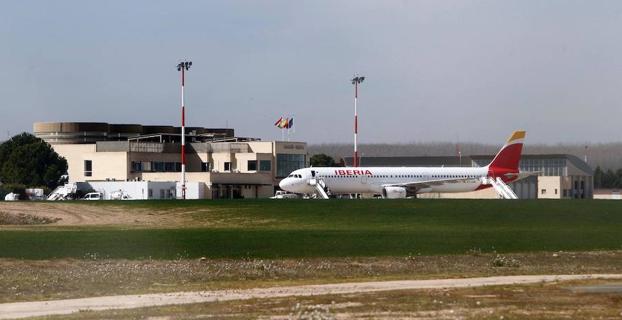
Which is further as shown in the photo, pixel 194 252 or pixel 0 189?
pixel 0 189

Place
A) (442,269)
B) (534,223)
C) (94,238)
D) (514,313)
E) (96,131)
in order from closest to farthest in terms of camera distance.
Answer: (514,313)
(442,269)
(94,238)
(534,223)
(96,131)

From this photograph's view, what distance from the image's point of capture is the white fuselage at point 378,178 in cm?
10606

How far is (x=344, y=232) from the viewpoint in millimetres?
63250

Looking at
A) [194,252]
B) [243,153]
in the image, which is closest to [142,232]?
[194,252]

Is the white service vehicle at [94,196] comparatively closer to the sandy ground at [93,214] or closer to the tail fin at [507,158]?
the sandy ground at [93,214]

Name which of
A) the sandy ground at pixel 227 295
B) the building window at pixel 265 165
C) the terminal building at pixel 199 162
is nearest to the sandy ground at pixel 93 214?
the sandy ground at pixel 227 295

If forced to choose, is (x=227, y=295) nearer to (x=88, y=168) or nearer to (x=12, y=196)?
(x=12, y=196)

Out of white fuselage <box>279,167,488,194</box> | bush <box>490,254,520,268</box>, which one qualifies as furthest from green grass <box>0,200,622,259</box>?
white fuselage <box>279,167,488,194</box>

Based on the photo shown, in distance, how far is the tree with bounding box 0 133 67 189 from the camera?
141 metres

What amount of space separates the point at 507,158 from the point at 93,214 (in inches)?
2050

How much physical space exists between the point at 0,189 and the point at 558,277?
103297 millimetres

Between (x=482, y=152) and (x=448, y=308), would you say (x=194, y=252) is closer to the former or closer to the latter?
(x=448, y=308)

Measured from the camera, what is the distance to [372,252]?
50062 millimetres

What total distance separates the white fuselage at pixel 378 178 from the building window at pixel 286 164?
90.1ft
